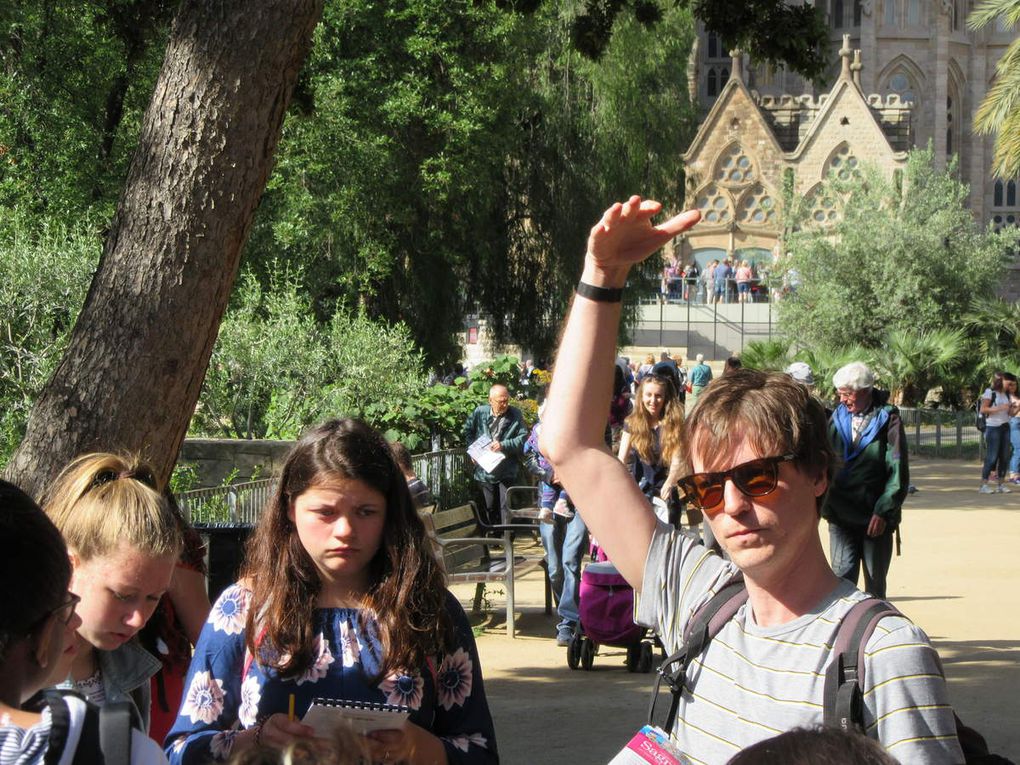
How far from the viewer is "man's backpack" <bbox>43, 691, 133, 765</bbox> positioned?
1.68m

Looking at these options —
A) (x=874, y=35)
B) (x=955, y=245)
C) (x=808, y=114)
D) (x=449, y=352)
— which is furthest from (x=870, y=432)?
(x=874, y=35)

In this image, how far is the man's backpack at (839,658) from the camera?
2055mm

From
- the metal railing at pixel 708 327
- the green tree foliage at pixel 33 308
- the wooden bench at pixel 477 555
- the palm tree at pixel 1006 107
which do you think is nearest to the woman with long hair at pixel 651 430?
the wooden bench at pixel 477 555

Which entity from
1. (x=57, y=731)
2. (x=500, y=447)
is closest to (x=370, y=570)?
(x=57, y=731)

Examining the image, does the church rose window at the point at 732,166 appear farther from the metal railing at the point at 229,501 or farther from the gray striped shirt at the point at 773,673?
the gray striped shirt at the point at 773,673

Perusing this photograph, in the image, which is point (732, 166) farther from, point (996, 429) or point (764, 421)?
point (764, 421)

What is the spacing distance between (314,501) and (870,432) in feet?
18.9

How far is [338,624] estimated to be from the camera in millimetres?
2744

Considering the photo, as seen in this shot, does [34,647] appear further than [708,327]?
No

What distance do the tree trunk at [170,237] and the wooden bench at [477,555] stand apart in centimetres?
436

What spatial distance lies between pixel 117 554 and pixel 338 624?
0.48 meters

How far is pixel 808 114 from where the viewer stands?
59875 mm

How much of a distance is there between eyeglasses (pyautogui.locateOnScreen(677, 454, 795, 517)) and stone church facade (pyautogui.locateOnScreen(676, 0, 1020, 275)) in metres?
50.5

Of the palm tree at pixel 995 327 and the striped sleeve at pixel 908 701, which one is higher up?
the palm tree at pixel 995 327
